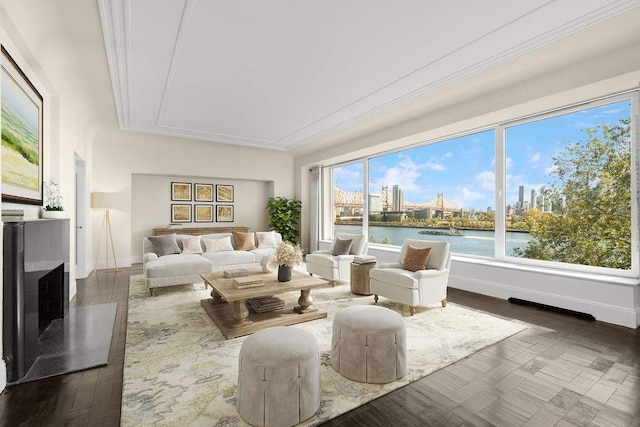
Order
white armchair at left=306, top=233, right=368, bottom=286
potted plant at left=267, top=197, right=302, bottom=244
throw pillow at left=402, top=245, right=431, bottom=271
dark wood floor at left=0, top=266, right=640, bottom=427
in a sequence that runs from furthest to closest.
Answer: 1. potted plant at left=267, top=197, right=302, bottom=244
2. white armchair at left=306, top=233, right=368, bottom=286
3. throw pillow at left=402, top=245, right=431, bottom=271
4. dark wood floor at left=0, top=266, right=640, bottom=427

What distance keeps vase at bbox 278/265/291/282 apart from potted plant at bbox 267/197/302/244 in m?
4.65

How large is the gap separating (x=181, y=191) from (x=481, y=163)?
21.2 feet

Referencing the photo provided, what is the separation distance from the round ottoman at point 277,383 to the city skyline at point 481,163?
14.2 feet

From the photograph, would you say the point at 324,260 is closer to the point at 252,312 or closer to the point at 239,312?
the point at 252,312

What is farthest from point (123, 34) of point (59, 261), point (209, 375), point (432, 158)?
point (432, 158)

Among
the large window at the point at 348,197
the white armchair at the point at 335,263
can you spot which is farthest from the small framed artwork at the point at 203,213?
the white armchair at the point at 335,263

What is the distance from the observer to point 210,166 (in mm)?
7641

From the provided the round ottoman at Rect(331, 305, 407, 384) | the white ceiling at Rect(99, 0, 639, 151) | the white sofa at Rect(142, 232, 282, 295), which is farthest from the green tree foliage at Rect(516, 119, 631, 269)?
the white sofa at Rect(142, 232, 282, 295)

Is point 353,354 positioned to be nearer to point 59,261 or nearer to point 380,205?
point 59,261

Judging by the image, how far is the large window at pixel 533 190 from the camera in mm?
3814

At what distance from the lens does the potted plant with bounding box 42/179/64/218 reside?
11.1 ft

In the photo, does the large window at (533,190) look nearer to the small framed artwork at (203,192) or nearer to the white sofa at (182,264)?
the white sofa at (182,264)

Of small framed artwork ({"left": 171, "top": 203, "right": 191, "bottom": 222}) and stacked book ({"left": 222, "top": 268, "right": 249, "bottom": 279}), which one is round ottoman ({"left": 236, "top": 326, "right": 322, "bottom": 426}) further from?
small framed artwork ({"left": 171, "top": 203, "right": 191, "bottom": 222})

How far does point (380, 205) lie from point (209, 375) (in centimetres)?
556
